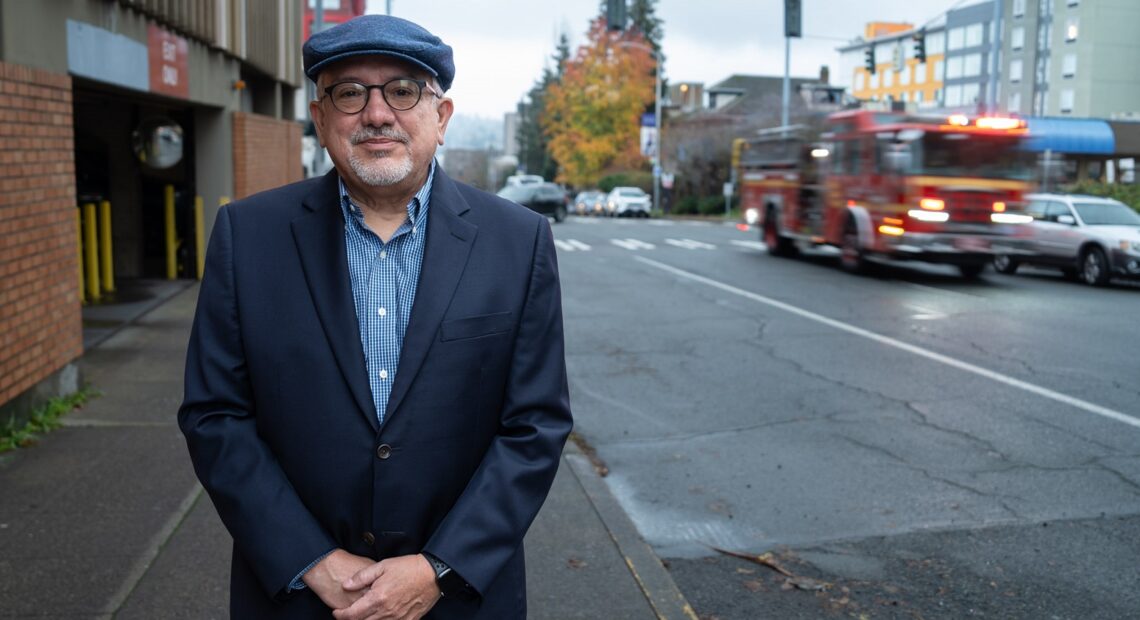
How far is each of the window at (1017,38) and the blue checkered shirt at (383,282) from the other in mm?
79993

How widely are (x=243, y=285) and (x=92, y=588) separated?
260cm

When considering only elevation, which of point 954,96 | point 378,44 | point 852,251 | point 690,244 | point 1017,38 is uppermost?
point 1017,38

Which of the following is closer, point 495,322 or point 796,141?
point 495,322

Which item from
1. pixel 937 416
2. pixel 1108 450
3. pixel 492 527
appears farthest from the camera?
pixel 937 416

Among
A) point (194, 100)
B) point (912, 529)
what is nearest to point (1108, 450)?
point (912, 529)

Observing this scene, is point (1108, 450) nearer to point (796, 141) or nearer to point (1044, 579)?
point (1044, 579)

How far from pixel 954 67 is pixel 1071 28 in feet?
104

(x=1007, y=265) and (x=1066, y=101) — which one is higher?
(x=1066, y=101)

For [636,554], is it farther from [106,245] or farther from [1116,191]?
[1116,191]

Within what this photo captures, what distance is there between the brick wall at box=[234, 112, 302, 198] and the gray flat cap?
14.5 metres

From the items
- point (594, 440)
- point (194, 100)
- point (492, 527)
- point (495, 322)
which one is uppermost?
point (194, 100)

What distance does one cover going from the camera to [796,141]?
901 inches

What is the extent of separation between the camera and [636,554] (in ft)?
16.5

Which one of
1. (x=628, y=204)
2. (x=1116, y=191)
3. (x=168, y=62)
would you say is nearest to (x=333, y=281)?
(x=168, y=62)
